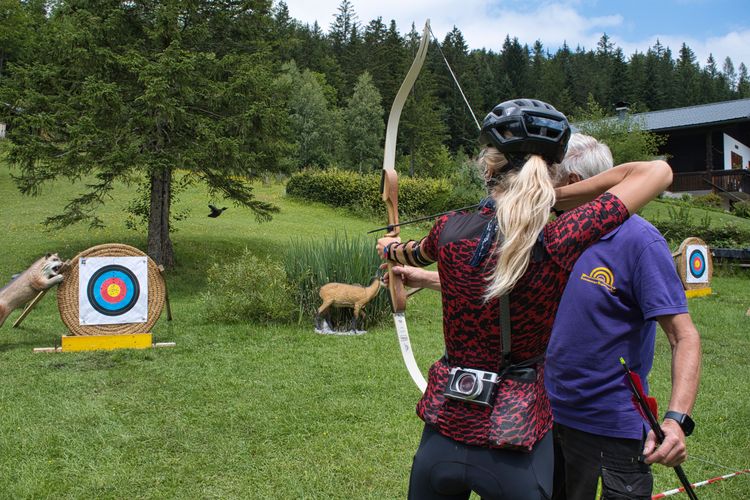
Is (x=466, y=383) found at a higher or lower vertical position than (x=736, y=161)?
lower

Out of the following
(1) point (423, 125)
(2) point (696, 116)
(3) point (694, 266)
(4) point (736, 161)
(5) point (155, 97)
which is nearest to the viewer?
(5) point (155, 97)

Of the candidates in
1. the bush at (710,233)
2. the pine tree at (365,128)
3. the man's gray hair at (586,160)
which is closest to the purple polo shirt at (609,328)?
the man's gray hair at (586,160)

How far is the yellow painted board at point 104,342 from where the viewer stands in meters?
A: 6.38

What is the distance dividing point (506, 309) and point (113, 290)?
6122 mm

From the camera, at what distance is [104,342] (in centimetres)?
647

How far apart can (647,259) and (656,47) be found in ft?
399

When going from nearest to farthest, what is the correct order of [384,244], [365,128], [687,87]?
[384,244]
[365,128]
[687,87]

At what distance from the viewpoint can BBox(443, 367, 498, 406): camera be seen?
4.41 ft

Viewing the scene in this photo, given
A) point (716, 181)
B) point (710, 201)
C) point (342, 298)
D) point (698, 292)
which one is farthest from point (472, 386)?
point (716, 181)

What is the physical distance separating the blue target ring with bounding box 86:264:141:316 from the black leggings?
19.3 ft

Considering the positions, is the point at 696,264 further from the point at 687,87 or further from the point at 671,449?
the point at 687,87

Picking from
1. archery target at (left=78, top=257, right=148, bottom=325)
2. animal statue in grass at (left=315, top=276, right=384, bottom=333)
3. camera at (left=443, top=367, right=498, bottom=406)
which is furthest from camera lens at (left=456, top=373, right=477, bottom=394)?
animal statue in grass at (left=315, top=276, right=384, bottom=333)

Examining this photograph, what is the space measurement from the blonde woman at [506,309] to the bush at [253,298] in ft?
21.7

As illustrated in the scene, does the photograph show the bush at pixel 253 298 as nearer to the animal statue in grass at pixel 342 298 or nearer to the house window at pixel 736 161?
the animal statue in grass at pixel 342 298
